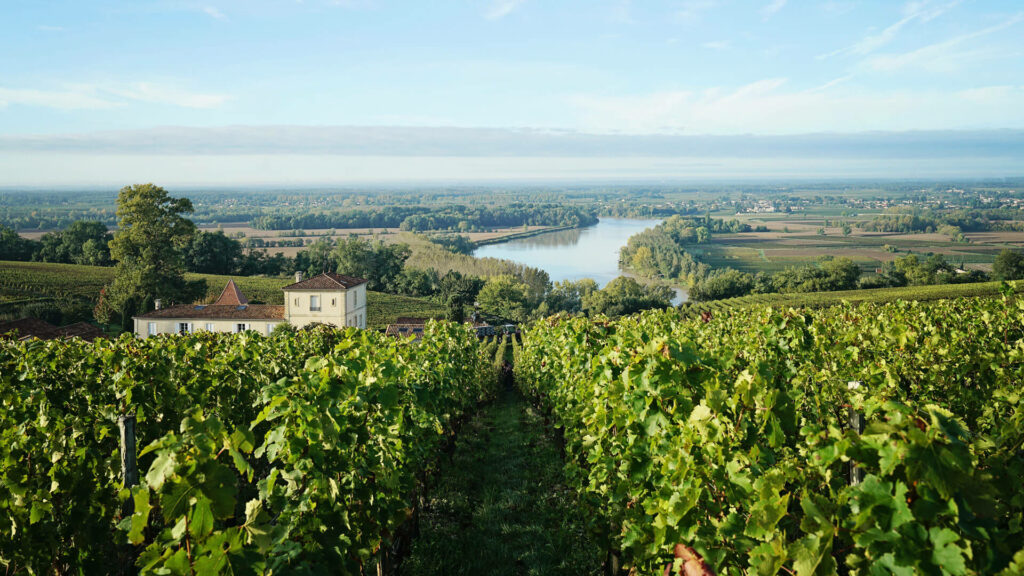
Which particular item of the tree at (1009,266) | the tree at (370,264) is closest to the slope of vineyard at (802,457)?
the tree at (1009,266)

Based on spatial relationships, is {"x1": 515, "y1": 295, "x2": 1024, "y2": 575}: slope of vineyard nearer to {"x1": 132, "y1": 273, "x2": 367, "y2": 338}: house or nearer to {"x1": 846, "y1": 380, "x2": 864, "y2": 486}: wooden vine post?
{"x1": 846, "y1": 380, "x2": 864, "y2": 486}: wooden vine post

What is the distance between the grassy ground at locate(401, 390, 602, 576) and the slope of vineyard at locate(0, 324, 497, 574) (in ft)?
2.29

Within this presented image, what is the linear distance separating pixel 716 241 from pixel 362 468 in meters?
131

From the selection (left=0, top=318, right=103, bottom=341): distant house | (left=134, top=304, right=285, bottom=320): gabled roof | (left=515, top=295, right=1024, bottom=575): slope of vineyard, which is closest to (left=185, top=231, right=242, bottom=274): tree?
(left=134, top=304, right=285, bottom=320): gabled roof

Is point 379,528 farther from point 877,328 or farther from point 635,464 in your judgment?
point 877,328

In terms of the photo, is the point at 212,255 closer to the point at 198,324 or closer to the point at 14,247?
the point at 14,247

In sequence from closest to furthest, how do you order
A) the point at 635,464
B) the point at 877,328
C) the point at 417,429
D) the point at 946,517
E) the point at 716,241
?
1. the point at 946,517
2. the point at 635,464
3. the point at 417,429
4. the point at 877,328
5. the point at 716,241

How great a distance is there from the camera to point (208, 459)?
2.29 m

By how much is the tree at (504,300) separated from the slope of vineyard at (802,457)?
160 feet

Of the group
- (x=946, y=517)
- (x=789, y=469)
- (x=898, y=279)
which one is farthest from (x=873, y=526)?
(x=898, y=279)

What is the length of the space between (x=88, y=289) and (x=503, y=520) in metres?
49.4

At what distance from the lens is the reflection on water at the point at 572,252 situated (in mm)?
102875

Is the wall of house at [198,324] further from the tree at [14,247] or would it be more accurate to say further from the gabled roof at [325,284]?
the tree at [14,247]

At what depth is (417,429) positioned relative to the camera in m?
5.80
